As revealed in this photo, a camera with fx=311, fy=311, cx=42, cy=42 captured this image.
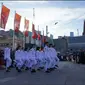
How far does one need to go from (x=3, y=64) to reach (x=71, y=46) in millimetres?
45115

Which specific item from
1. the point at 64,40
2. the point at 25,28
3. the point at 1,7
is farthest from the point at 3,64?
the point at 64,40

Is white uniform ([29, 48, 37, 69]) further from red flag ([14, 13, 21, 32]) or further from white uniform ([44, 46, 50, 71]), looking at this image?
red flag ([14, 13, 21, 32])

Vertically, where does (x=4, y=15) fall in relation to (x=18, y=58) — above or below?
above

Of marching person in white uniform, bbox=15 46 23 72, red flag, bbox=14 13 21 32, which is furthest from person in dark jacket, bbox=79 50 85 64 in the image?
marching person in white uniform, bbox=15 46 23 72

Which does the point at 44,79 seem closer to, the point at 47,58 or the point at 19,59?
the point at 47,58

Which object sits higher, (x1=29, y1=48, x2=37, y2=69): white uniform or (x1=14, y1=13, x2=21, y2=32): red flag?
(x1=14, y1=13, x2=21, y2=32): red flag

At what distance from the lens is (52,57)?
847 inches

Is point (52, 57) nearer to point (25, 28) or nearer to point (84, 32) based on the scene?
point (25, 28)

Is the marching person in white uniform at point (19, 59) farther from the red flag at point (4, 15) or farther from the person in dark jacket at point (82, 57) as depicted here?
the person in dark jacket at point (82, 57)

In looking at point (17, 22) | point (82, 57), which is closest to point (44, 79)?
point (17, 22)

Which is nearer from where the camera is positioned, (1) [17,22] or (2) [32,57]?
(2) [32,57]

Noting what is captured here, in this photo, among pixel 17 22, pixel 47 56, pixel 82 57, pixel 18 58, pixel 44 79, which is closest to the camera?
pixel 44 79

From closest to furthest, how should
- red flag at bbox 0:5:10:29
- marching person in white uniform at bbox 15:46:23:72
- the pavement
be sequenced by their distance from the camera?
the pavement
marching person in white uniform at bbox 15:46:23:72
red flag at bbox 0:5:10:29

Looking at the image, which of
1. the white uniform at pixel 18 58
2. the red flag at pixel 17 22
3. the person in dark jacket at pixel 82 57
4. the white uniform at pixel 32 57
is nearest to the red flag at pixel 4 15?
the red flag at pixel 17 22
